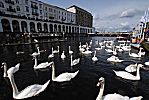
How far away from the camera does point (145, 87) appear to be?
1005 centimetres

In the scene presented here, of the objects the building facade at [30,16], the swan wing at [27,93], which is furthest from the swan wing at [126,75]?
the building facade at [30,16]

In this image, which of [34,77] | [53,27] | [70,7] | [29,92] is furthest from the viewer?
[70,7]

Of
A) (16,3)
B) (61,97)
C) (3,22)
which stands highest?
(16,3)

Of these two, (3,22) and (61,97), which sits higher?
(3,22)

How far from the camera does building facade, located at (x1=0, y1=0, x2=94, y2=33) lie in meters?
45.2

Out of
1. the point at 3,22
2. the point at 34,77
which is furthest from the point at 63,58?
the point at 3,22

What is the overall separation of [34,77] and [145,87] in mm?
9471

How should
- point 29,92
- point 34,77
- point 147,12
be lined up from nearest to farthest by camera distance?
point 29,92, point 34,77, point 147,12

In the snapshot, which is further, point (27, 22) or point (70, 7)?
point (70, 7)

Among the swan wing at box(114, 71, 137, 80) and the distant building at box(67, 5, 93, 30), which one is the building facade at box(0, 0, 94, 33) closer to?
the distant building at box(67, 5, 93, 30)

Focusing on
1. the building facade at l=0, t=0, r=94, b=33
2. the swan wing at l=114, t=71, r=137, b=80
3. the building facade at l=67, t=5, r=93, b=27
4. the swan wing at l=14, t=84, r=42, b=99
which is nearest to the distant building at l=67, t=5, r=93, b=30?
the building facade at l=67, t=5, r=93, b=27

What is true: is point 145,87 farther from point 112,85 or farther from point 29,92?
point 29,92

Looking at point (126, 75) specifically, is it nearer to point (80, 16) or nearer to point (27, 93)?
point (27, 93)

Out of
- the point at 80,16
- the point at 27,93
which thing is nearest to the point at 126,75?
the point at 27,93
